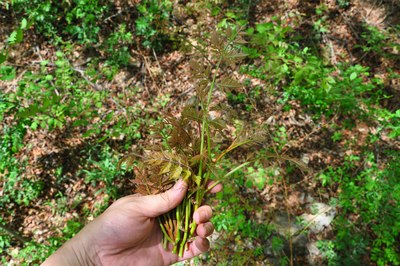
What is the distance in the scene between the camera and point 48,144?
373 cm

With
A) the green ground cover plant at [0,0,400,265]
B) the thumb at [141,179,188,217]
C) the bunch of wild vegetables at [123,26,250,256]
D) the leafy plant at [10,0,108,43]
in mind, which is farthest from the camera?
the leafy plant at [10,0,108,43]

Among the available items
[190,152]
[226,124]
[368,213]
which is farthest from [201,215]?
[368,213]

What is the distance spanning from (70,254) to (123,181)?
5.32 feet

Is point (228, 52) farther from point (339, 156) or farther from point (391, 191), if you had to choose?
point (339, 156)

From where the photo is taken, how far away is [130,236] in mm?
1963

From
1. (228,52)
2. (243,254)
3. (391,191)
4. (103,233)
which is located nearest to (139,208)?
(103,233)

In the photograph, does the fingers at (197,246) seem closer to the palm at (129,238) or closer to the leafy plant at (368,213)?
the palm at (129,238)

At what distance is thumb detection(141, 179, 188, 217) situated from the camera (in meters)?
1.76

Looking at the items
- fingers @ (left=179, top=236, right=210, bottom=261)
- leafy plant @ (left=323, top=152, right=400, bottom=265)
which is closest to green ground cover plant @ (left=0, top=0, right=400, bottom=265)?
leafy plant @ (left=323, top=152, right=400, bottom=265)

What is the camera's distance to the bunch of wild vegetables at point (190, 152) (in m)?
1.66

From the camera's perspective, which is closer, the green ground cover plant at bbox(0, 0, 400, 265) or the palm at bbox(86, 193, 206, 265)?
the palm at bbox(86, 193, 206, 265)

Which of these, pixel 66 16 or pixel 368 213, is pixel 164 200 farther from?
pixel 66 16

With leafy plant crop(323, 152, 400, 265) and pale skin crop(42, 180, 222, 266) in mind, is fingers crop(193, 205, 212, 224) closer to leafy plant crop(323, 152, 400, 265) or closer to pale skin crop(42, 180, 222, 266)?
pale skin crop(42, 180, 222, 266)

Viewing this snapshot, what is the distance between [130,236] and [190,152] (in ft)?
2.34
